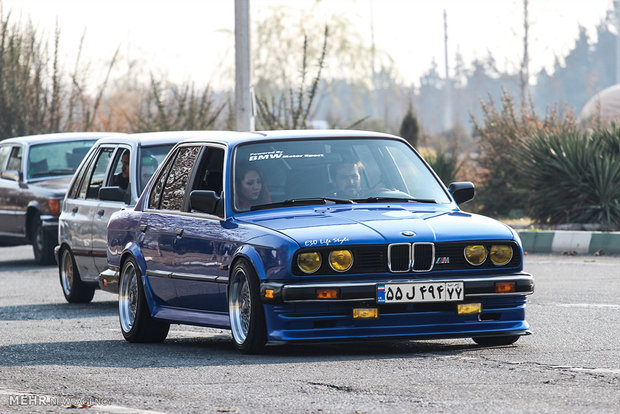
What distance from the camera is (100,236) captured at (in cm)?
1280

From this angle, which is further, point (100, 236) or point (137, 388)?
point (100, 236)

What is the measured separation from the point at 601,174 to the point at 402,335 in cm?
1313

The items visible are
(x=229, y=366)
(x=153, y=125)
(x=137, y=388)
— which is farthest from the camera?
(x=153, y=125)

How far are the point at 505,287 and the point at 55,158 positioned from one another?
39.5 ft

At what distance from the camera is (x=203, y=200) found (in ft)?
29.3

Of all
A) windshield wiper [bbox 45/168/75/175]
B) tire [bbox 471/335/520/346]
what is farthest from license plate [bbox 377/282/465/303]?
windshield wiper [bbox 45/168/75/175]

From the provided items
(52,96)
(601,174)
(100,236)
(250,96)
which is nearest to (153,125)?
(52,96)

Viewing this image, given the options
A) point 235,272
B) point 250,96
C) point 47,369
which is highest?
point 250,96

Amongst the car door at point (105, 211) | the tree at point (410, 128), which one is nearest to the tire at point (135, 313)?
the car door at point (105, 211)

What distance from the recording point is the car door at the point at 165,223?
953 cm

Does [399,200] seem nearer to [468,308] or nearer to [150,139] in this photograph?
[468,308]

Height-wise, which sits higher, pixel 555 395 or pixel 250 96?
pixel 250 96

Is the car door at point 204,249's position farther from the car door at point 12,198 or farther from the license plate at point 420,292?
the car door at point 12,198

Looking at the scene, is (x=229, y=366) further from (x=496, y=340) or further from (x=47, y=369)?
(x=496, y=340)
